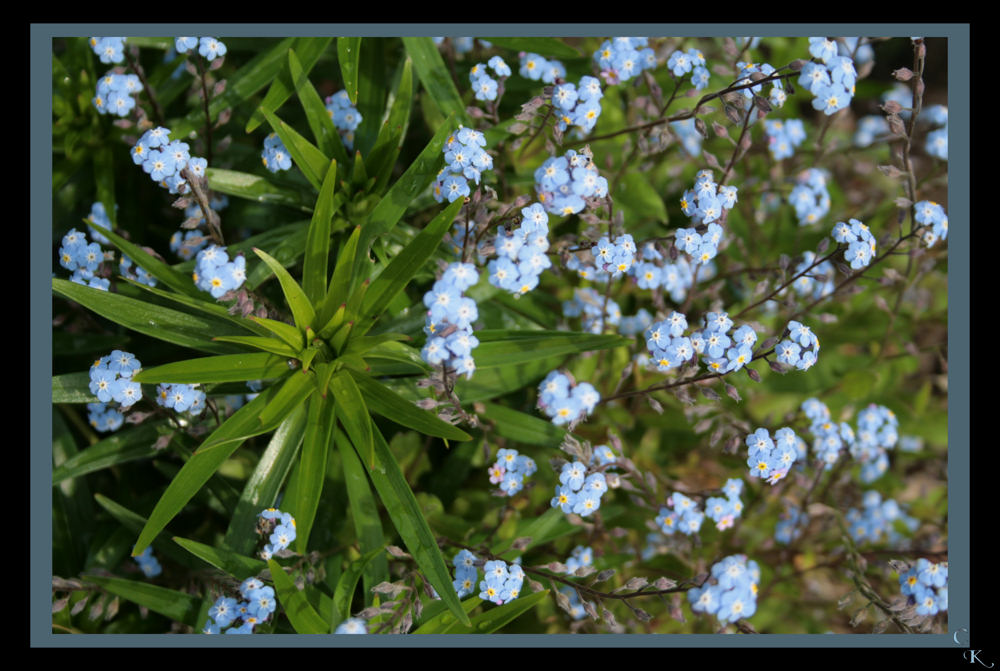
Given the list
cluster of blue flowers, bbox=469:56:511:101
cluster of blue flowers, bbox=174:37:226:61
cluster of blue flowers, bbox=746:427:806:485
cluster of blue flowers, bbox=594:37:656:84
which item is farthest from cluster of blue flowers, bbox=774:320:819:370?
cluster of blue flowers, bbox=174:37:226:61

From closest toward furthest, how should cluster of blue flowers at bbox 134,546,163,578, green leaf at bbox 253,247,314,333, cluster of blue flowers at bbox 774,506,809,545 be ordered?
green leaf at bbox 253,247,314,333
cluster of blue flowers at bbox 134,546,163,578
cluster of blue flowers at bbox 774,506,809,545

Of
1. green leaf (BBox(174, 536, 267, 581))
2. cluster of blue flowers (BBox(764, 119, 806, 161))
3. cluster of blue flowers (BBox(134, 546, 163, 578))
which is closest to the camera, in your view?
green leaf (BBox(174, 536, 267, 581))

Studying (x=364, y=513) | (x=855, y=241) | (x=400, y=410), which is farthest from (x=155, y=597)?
(x=855, y=241)

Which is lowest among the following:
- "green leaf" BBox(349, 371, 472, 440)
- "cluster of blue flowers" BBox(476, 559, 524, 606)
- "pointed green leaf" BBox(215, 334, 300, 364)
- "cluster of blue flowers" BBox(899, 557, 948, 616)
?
"cluster of blue flowers" BBox(899, 557, 948, 616)

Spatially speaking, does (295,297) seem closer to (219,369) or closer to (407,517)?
(219,369)

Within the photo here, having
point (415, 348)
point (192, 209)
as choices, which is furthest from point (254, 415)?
point (192, 209)

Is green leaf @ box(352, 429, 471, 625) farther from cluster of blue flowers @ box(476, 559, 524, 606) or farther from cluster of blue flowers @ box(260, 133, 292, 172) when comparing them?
cluster of blue flowers @ box(260, 133, 292, 172)

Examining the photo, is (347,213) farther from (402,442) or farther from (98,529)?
(98,529)
